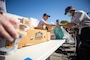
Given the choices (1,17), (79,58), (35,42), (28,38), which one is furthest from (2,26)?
(79,58)

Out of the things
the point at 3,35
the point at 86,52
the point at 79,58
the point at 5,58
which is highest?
the point at 3,35

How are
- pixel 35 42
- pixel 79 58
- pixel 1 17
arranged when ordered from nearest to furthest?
pixel 1 17, pixel 35 42, pixel 79 58

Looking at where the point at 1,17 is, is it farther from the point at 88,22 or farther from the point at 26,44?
the point at 88,22

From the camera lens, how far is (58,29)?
217cm

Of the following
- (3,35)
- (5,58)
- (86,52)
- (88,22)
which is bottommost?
(86,52)

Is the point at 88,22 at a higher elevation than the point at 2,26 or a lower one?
higher

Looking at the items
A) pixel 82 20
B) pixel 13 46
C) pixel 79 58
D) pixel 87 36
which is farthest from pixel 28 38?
pixel 82 20

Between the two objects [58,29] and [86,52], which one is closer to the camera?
[86,52]

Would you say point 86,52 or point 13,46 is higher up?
point 13,46

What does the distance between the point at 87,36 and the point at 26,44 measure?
1.11 m

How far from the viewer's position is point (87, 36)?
5.78 ft

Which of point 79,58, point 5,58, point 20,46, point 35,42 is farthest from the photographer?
point 79,58

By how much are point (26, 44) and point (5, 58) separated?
1.45 ft

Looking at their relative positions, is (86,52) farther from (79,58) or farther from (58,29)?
(58,29)
